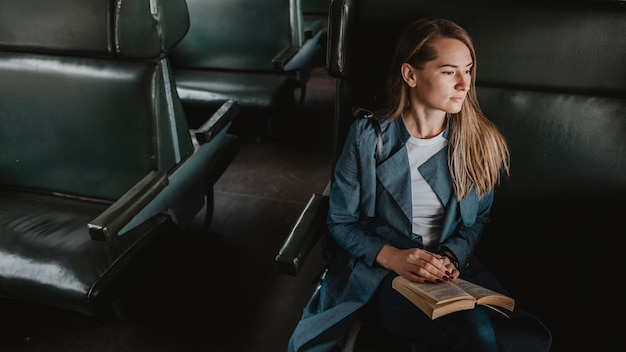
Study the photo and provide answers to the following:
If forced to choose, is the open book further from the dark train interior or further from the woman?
the dark train interior

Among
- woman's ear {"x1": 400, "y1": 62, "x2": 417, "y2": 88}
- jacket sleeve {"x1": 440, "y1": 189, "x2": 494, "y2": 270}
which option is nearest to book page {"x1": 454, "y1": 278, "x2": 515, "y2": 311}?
jacket sleeve {"x1": 440, "y1": 189, "x2": 494, "y2": 270}

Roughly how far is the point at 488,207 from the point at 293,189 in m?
1.36

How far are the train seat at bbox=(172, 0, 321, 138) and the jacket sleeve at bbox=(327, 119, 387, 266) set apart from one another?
144 cm

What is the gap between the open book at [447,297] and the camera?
111cm

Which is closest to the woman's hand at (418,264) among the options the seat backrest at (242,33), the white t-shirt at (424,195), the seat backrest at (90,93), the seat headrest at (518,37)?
the white t-shirt at (424,195)

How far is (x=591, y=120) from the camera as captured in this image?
138cm

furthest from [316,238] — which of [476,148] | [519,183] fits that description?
[519,183]

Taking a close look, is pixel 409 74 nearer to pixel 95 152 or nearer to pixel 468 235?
pixel 468 235

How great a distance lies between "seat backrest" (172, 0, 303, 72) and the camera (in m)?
2.86

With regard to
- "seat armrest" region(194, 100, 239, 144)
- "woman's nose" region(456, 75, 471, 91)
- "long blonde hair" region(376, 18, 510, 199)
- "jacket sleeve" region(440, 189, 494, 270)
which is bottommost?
"jacket sleeve" region(440, 189, 494, 270)

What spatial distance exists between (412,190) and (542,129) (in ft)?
1.33

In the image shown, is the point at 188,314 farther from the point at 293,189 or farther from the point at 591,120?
the point at 591,120

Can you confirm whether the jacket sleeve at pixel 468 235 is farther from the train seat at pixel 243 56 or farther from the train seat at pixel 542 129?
the train seat at pixel 243 56

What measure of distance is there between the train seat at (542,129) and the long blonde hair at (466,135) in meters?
0.08
